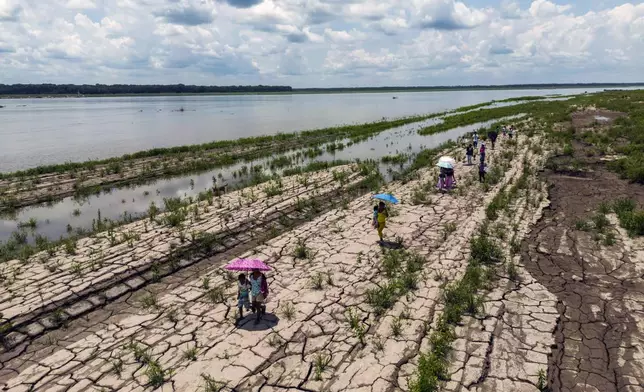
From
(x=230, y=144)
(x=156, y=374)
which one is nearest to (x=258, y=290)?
(x=156, y=374)

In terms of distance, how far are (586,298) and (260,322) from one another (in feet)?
21.3

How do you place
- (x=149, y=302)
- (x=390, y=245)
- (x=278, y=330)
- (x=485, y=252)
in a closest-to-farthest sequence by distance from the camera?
1. (x=278, y=330)
2. (x=149, y=302)
3. (x=485, y=252)
4. (x=390, y=245)

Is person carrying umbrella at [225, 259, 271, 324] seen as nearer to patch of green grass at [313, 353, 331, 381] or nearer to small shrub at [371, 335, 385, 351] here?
patch of green grass at [313, 353, 331, 381]

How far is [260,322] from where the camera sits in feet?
25.8

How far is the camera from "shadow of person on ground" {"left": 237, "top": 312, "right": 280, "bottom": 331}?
25.2ft

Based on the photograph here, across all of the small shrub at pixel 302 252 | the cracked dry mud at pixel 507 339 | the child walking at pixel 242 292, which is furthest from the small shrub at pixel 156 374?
the small shrub at pixel 302 252

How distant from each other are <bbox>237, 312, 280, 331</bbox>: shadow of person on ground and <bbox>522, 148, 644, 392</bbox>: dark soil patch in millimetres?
4654

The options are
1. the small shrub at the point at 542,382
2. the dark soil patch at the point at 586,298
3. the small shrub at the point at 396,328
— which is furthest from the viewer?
the small shrub at the point at 396,328

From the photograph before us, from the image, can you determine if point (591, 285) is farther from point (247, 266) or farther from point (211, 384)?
point (211, 384)

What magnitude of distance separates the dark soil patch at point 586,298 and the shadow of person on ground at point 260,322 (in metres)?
4.65

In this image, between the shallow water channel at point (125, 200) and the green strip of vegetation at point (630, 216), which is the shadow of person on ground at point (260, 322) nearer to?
the shallow water channel at point (125, 200)

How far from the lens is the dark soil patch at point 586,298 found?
20.2 ft

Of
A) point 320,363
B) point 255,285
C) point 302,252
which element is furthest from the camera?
point 302,252

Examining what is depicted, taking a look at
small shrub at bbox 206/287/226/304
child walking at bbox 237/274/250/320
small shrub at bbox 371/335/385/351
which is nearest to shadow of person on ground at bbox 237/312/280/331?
child walking at bbox 237/274/250/320
